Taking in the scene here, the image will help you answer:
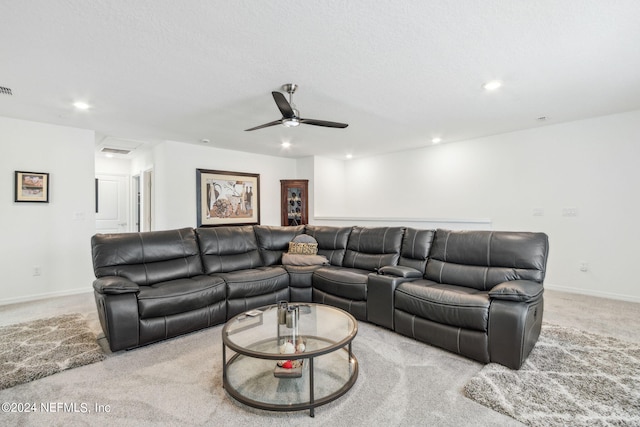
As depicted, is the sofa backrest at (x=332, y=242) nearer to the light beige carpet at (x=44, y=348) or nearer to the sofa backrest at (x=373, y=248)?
the sofa backrest at (x=373, y=248)

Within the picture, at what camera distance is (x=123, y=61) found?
252 centimetres

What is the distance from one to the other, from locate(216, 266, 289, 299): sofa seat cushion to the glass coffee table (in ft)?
2.57

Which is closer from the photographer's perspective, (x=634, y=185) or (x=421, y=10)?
(x=421, y=10)

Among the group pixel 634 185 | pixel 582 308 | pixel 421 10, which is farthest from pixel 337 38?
pixel 634 185

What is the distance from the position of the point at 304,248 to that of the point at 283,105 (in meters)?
2.00

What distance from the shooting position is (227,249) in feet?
12.7

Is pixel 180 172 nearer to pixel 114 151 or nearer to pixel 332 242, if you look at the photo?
pixel 114 151

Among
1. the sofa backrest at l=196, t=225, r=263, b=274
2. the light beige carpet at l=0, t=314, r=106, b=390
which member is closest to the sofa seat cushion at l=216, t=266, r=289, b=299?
the sofa backrest at l=196, t=225, r=263, b=274

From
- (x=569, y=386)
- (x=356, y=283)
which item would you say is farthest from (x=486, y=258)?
(x=356, y=283)

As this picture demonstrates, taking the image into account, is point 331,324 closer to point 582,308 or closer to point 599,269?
point 582,308

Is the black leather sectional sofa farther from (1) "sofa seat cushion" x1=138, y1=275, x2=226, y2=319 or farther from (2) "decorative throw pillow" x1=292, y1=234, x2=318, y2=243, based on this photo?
(2) "decorative throw pillow" x1=292, y1=234, x2=318, y2=243

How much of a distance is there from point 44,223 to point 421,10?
5.40 metres

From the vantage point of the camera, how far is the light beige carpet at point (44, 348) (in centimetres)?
224

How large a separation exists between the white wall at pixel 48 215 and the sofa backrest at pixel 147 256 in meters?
1.98
